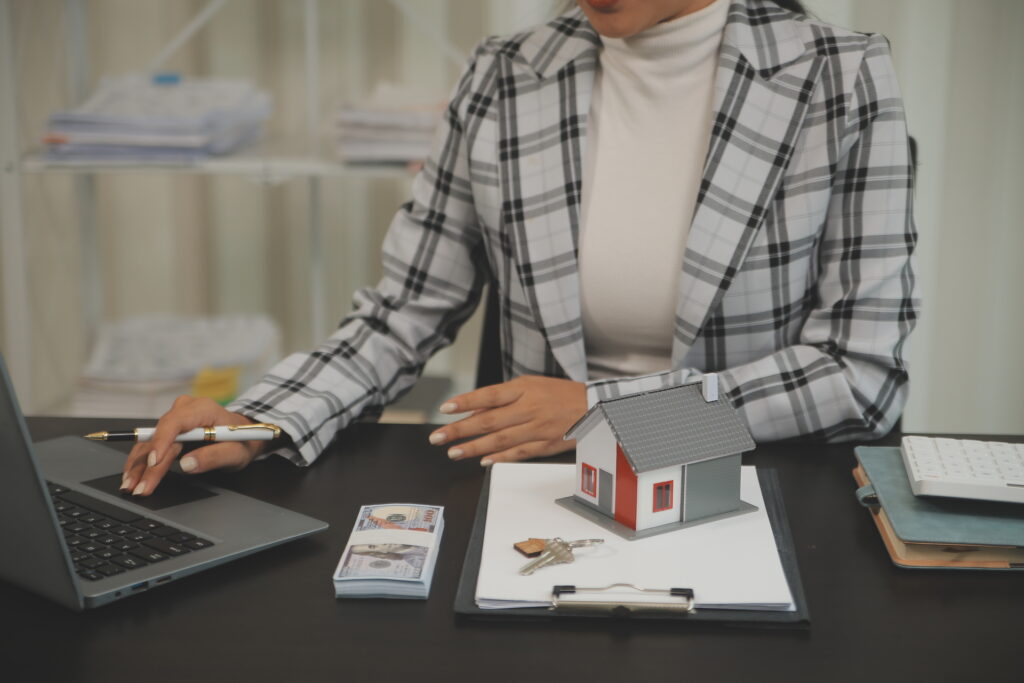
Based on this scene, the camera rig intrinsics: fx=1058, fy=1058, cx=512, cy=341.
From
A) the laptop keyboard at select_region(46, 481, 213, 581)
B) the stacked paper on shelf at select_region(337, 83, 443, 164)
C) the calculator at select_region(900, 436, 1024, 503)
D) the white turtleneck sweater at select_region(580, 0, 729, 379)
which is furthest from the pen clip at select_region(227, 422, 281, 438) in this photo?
the stacked paper on shelf at select_region(337, 83, 443, 164)

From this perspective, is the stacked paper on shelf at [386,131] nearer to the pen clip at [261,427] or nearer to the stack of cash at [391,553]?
the pen clip at [261,427]

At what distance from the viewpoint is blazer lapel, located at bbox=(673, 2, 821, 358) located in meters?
1.22

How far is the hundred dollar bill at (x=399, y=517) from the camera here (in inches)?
32.0

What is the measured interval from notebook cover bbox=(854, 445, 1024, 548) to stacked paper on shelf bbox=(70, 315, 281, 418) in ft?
5.36

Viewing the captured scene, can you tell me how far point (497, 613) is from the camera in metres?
0.71

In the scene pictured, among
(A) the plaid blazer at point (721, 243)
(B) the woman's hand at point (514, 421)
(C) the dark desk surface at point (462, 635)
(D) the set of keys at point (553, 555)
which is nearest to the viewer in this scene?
(C) the dark desk surface at point (462, 635)

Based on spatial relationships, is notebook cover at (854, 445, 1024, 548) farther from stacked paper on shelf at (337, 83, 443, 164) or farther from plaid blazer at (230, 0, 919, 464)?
stacked paper on shelf at (337, 83, 443, 164)

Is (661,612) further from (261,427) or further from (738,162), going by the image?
(738,162)

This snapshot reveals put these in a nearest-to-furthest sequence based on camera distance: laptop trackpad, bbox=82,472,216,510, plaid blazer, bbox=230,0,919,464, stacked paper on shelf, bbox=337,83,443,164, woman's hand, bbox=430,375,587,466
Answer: laptop trackpad, bbox=82,472,216,510, woman's hand, bbox=430,375,587,466, plaid blazer, bbox=230,0,919,464, stacked paper on shelf, bbox=337,83,443,164

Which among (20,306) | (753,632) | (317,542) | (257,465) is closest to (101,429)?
(257,465)

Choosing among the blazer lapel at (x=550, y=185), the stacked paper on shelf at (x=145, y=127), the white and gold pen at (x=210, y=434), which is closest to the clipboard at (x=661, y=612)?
the white and gold pen at (x=210, y=434)

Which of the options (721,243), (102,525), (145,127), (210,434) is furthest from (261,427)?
(145,127)

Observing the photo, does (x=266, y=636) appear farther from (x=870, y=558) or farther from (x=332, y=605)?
(x=870, y=558)

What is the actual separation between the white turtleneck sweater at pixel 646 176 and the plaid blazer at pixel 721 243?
3cm
